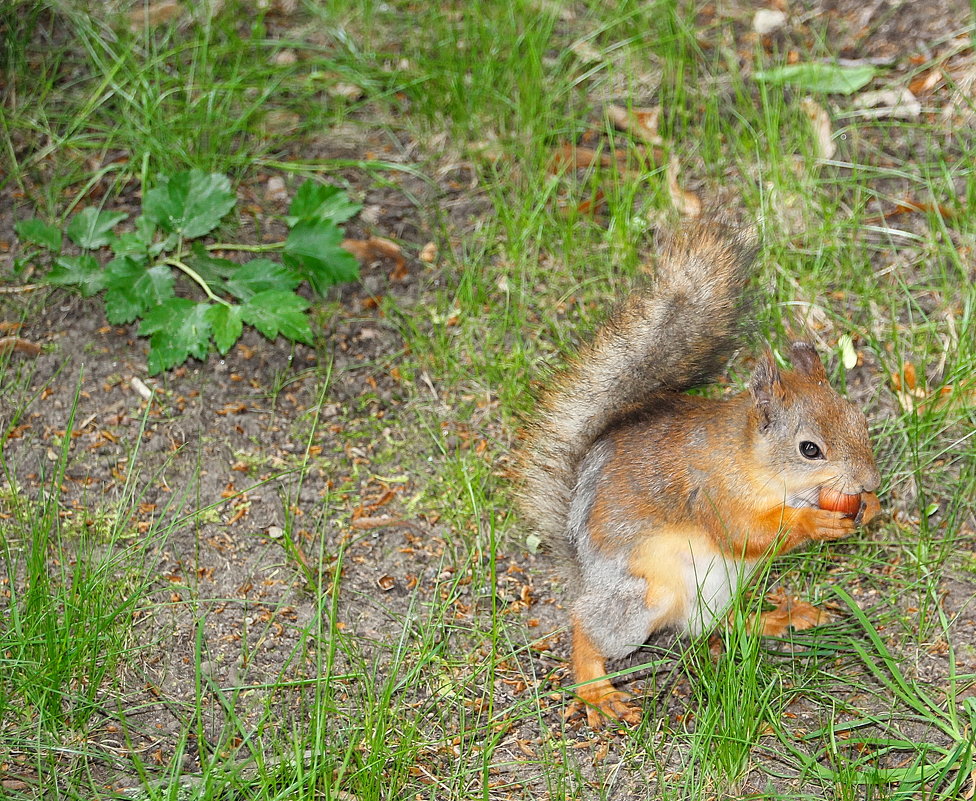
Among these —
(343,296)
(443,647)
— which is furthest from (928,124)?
(443,647)

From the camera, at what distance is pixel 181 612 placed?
7.75 feet

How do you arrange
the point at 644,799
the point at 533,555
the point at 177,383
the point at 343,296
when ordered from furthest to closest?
the point at 343,296 → the point at 177,383 → the point at 533,555 → the point at 644,799

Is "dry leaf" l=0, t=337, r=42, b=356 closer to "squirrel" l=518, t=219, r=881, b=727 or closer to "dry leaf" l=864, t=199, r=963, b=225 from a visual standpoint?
"squirrel" l=518, t=219, r=881, b=727

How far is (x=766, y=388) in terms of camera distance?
2.18 meters

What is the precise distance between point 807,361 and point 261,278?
53.9 inches

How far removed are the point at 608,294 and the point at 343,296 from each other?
2.35 ft

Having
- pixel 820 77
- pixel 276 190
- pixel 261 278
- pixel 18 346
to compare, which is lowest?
pixel 18 346

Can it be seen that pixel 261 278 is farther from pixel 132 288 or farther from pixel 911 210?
pixel 911 210

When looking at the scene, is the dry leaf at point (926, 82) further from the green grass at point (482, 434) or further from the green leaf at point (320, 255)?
A: the green leaf at point (320, 255)

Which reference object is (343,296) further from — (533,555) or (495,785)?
(495,785)

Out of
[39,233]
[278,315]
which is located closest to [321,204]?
[278,315]

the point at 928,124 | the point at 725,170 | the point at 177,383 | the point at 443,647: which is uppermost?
the point at 928,124

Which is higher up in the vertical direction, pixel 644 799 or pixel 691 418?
pixel 691 418

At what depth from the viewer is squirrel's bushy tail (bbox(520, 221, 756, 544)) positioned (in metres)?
2.29
